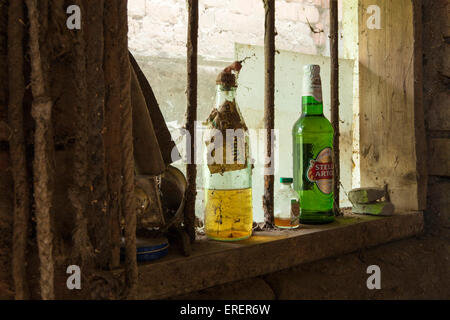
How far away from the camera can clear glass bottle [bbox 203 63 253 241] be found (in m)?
0.76

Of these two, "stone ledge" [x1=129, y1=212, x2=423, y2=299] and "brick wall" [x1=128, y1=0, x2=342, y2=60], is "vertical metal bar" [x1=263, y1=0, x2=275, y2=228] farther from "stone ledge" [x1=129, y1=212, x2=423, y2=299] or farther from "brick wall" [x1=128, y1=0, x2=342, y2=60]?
"brick wall" [x1=128, y1=0, x2=342, y2=60]

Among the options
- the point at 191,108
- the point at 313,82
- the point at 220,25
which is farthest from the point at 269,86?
the point at 220,25

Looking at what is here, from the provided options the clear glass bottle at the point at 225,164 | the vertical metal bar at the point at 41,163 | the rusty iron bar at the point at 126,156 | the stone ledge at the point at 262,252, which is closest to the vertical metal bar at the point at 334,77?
the stone ledge at the point at 262,252

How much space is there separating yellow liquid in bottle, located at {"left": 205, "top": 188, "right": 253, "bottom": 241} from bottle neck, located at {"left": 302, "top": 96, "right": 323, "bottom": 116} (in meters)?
0.26

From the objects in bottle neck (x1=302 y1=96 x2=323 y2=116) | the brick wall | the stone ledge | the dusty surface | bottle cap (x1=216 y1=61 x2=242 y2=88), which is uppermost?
the brick wall

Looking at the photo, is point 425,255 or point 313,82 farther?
point 425,255

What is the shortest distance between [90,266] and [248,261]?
31cm

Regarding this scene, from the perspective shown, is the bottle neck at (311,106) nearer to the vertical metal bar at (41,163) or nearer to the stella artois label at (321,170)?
the stella artois label at (321,170)

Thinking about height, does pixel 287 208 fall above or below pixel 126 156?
below

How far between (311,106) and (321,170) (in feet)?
0.50

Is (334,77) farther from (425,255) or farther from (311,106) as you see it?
(425,255)

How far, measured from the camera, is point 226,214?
756 millimetres

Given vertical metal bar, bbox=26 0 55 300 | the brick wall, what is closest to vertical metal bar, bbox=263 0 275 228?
vertical metal bar, bbox=26 0 55 300
